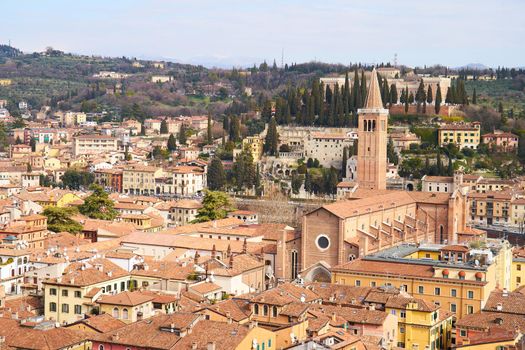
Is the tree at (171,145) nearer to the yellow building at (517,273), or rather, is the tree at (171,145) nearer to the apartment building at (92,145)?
the apartment building at (92,145)

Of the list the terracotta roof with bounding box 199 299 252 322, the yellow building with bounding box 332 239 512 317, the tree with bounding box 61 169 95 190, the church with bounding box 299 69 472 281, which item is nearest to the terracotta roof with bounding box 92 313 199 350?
the terracotta roof with bounding box 199 299 252 322

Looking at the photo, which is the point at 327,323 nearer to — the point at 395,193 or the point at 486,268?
the point at 486,268

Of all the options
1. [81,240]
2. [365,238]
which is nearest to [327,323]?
[365,238]

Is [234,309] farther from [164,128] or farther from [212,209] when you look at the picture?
[164,128]

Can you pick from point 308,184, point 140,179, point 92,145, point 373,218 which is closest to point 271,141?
point 308,184

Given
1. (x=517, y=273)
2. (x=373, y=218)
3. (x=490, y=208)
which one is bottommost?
(x=490, y=208)

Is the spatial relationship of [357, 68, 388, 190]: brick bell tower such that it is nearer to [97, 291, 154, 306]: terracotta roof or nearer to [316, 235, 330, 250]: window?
[316, 235, 330, 250]: window
